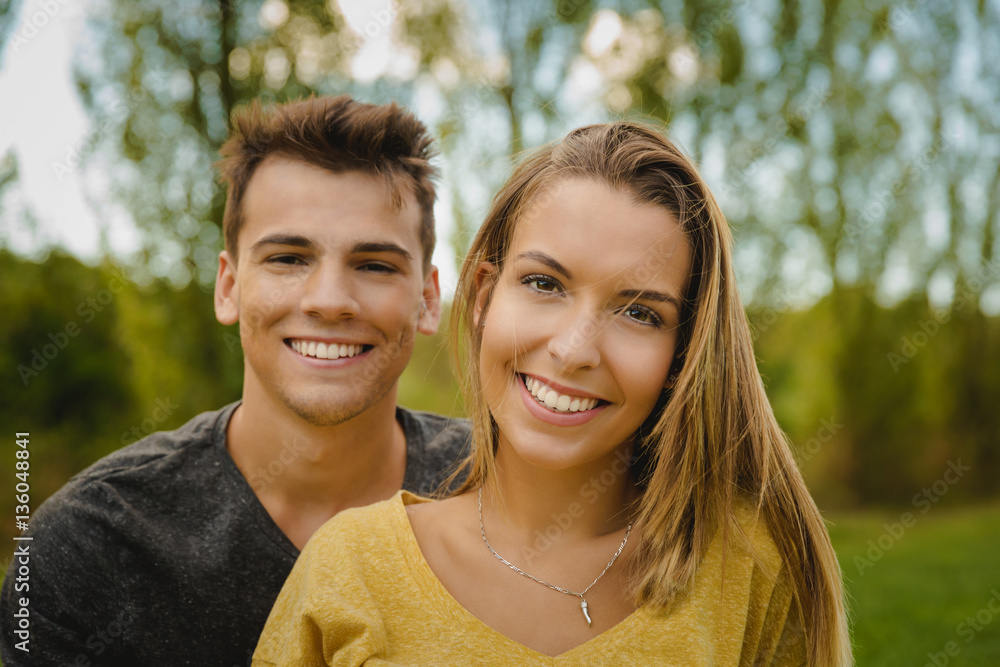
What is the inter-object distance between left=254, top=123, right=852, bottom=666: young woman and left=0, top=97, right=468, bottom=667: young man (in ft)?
2.41

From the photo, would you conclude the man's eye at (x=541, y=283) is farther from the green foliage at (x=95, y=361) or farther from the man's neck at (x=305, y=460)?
the green foliage at (x=95, y=361)

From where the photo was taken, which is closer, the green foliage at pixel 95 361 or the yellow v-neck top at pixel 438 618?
the yellow v-neck top at pixel 438 618

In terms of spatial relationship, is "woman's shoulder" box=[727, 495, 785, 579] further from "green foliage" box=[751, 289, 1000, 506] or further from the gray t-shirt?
"green foliage" box=[751, 289, 1000, 506]

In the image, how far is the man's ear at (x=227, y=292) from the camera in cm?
291

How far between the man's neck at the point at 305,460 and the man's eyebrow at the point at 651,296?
1376 millimetres

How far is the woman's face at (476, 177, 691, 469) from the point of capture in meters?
1.65

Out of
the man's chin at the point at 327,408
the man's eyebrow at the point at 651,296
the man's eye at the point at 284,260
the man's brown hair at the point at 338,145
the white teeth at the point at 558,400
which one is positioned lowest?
the man's chin at the point at 327,408

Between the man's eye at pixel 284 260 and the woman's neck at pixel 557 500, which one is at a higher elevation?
the man's eye at pixel 284 260

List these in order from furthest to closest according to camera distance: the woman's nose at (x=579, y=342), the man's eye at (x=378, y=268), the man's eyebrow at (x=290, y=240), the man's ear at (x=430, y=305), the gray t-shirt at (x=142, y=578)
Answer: the man's ear at (x=430, y=305), the man's eye at (x=378, y=268), the man's eyebrow at (x=290, y=240), the gray t-shirt at (x=142, y=578), the woman's nose at (x=579, y=342)

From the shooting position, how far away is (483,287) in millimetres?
1986

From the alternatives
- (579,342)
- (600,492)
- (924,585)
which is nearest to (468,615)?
(600,492)

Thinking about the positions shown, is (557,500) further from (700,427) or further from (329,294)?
(329,294)

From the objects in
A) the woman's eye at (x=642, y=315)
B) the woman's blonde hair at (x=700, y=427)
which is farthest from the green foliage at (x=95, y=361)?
the woman's eye at (x=642, y=315)

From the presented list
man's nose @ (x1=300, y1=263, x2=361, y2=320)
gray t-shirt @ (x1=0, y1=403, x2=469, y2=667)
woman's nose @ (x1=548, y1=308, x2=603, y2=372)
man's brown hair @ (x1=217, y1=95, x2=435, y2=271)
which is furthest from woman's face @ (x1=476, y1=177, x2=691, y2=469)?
gray t-shirt @ (x1=0, y1=403, x2=469, y2=667)
